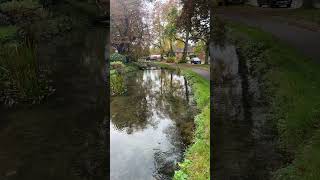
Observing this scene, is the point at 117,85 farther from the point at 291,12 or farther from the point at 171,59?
the point at 171,59

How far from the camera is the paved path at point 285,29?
964 cm

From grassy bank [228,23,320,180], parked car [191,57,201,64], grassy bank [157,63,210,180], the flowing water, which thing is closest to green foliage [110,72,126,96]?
the flowing water

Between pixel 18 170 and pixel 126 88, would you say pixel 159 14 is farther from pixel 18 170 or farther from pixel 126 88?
pixel 18 170

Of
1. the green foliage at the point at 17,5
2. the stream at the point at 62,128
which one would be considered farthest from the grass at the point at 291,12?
the green foliage at the point at 17,5

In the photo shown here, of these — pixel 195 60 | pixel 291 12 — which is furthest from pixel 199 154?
pixel 195 60

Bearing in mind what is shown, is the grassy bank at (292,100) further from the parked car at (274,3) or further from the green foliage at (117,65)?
the green foliage at (117,65)

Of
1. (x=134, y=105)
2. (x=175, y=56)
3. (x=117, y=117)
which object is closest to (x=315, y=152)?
(x=117, y=117)

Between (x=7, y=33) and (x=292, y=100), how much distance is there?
7.54 m

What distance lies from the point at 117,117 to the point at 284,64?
176 inches

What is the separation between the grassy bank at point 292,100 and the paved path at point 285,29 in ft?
0.84

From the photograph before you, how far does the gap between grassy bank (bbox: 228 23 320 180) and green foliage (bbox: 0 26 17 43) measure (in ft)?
19.4

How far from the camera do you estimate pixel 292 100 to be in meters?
6.99

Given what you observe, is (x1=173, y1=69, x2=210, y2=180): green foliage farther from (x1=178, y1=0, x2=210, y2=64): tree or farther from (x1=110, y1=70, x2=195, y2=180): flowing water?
(x1=178, y1=0, x2=210, y2=64): tree

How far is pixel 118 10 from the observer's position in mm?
21250
